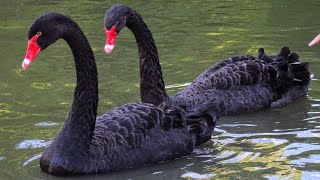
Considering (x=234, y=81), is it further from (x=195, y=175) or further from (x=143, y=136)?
(x=195, y=175)

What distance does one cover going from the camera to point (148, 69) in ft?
23.5

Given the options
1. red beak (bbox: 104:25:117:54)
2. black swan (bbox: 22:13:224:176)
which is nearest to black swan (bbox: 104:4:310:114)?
red beak (bbox: 104:25:117:54)

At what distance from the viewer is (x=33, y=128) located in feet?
22.9

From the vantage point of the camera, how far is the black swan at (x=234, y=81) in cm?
714

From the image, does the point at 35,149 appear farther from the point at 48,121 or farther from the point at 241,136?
the point at 241,136

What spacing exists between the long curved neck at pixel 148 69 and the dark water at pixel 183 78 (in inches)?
23.0

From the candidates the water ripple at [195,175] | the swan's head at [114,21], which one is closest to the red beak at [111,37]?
the swan's head at [114,21]

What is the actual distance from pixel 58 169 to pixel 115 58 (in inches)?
154

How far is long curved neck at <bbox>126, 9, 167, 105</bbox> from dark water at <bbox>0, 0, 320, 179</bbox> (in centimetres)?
58

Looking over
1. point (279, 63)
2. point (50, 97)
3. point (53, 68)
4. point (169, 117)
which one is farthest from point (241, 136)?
point (53, 68)

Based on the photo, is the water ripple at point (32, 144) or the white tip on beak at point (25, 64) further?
the water ripple at point (32, 144)

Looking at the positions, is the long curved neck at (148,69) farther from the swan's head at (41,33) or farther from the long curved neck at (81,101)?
the swan's head at (41,33)

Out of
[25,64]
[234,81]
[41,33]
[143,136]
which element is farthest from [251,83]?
[25,64]

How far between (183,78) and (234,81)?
1.10 m
